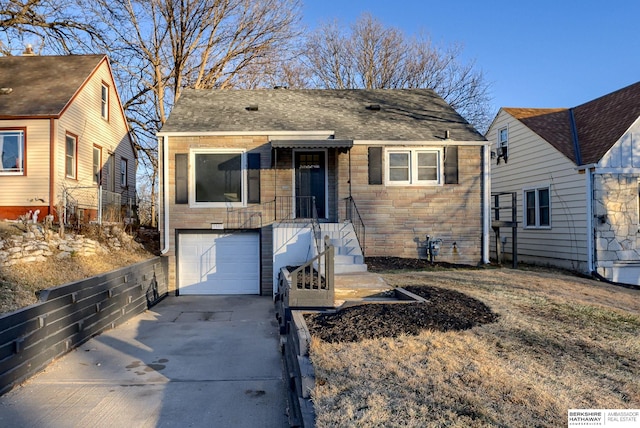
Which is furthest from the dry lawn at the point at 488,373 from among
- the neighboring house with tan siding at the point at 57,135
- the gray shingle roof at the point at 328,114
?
the neighboring house with tan siding at the point at 57,135

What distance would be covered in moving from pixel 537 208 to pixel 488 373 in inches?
467

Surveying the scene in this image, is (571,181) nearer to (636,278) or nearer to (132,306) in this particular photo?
(636,278)

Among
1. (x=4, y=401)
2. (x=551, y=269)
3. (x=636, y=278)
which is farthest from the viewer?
(x=551, y=269)

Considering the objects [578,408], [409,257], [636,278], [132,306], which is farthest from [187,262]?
[636,278]

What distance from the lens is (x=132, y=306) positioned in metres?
8.74

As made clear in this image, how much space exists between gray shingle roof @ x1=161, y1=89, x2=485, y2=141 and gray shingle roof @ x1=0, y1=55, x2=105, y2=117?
3.65 metres

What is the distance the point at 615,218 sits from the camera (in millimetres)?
11508

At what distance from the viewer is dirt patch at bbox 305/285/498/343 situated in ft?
15.9

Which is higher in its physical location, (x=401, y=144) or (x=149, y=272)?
(x=401, y=144)

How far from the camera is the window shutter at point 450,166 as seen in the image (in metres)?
12.1

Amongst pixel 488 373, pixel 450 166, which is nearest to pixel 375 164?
pixel 450 166

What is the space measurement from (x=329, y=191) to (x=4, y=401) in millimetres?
8943

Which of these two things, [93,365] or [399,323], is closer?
[399,323]

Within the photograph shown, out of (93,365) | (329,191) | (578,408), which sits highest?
(329,191)
